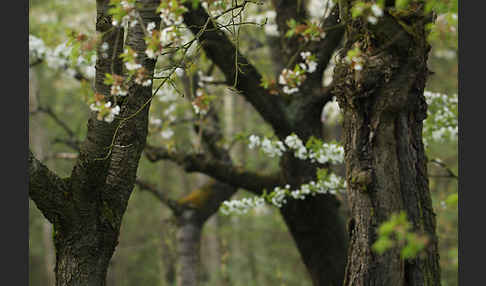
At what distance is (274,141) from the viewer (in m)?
5.16

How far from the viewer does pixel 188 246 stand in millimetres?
7602

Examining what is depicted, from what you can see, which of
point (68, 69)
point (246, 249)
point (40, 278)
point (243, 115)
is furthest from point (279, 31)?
point (40, 278)

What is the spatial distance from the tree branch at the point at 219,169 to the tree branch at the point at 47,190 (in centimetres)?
251

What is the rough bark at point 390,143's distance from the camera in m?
3.18

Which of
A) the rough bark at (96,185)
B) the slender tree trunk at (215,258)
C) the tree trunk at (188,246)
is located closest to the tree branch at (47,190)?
the rough bark at (96,185)

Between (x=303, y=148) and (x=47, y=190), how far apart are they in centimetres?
263

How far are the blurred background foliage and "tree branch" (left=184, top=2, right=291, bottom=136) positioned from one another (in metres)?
2.15

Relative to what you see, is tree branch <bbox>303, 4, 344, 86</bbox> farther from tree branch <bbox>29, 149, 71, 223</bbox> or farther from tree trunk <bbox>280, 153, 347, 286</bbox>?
tree branch <bbox>29, 149, 71, 223</bbox>

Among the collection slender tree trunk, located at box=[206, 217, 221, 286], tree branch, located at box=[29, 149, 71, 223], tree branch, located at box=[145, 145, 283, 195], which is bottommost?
slender tree trunk, located at box=[206, 217, 221, 286]

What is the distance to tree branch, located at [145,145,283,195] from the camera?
5852 millimetres

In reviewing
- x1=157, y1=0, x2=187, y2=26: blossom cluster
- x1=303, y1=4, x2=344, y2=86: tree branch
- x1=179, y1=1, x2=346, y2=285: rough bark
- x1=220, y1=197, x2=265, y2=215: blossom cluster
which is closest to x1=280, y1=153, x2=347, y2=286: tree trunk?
x1=179, y1=1, x2=346, y2=285: rough bark

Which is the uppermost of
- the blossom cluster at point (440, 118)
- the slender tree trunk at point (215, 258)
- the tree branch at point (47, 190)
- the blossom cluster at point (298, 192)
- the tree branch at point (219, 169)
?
the blossom cluster at point (440, 118)

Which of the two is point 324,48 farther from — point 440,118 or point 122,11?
point 122,11

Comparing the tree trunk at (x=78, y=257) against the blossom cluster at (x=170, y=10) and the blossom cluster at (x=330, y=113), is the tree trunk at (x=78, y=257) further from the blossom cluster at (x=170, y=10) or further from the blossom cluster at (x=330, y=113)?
the blossom cluster at (x=330, y=113)
